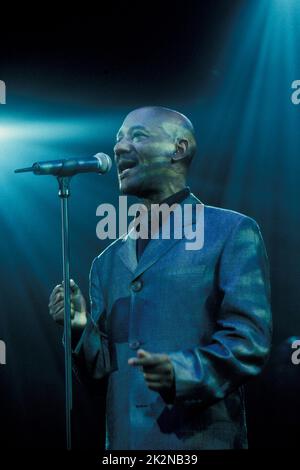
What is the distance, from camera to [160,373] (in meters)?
1.57

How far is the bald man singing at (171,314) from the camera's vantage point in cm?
171

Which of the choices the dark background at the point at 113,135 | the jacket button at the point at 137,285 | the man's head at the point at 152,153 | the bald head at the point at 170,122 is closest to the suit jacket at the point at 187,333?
the jacket button at the point at 137,285

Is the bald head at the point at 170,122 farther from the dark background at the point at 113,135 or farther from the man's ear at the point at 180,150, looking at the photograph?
the dark background at the point at 113,135

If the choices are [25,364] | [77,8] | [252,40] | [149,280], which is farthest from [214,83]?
[25,364]

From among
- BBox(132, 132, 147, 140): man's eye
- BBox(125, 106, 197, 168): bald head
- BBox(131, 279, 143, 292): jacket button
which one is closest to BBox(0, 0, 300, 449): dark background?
BBox(125, 106, 197, 168): bald head

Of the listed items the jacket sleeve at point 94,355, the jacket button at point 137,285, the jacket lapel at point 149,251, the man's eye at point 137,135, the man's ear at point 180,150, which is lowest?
the jacket sleeve at point 94,355

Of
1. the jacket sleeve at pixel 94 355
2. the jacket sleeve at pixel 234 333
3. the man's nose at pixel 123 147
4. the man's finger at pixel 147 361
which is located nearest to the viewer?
the man's finger at pixel 147 361

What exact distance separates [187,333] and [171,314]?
0.25 feet

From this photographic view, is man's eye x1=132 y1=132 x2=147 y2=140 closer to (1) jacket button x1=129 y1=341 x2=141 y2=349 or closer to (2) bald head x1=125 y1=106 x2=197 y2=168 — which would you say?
(2) bald head x1=125 y1=106 x2=197 y2=168

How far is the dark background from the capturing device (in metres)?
2.73

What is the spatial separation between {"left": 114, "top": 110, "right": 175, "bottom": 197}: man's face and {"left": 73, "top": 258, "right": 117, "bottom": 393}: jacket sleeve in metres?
0.43

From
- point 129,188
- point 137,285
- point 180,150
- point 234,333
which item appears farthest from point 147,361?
point 180,150
